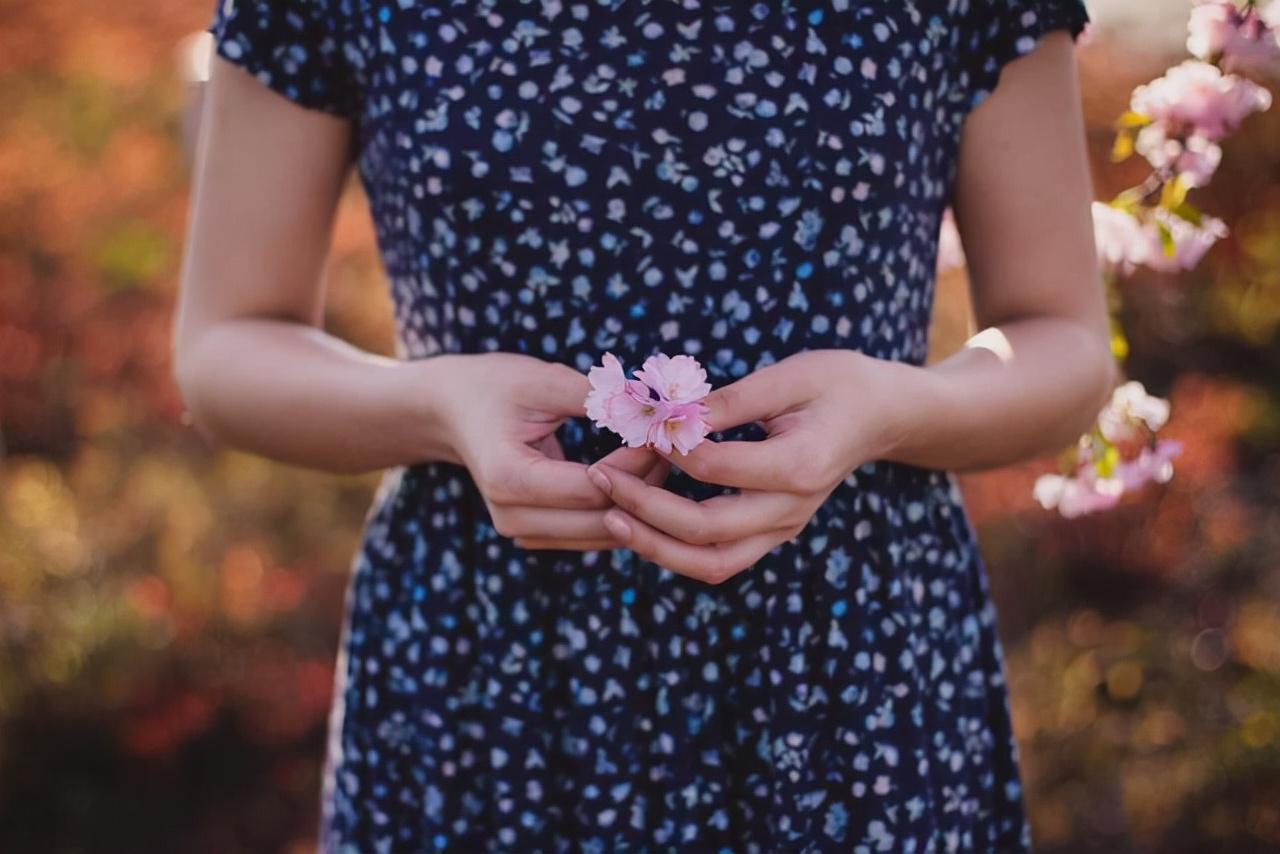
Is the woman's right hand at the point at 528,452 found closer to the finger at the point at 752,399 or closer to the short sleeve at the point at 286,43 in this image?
the finger at the point at 752,399

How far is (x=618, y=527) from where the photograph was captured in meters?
0.83

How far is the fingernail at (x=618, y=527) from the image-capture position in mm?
834

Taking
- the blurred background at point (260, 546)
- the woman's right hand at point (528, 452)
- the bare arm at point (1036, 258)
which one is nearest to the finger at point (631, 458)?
the woman's right hand at point (528, 452)

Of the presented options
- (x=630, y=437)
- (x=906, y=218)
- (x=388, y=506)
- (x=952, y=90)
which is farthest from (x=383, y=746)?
(x=952, y=90)

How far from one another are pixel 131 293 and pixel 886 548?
3269 mm

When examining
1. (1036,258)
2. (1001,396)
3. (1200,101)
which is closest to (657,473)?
(1001,396)

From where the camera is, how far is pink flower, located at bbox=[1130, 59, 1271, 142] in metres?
1.21

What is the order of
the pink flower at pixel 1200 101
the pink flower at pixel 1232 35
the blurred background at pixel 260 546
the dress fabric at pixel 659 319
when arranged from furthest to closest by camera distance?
the blurred background at pixel 260 546 → the pink flower at pixel 1200 101 → the pink flower at pixel 1232 35 → the dress fabric at pixel 659 319

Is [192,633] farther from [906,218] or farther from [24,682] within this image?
[906,218]

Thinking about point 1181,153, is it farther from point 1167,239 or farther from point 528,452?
point 528,452

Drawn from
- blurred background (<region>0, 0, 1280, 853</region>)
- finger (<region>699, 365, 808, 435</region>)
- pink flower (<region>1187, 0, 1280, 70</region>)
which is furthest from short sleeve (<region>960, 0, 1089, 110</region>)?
blurred background (<region>0, 0, 1280, 853</region>)

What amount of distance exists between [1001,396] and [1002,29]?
13.2 inches

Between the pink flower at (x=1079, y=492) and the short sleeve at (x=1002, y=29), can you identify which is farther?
the pink flower at (x=1079, y=492)

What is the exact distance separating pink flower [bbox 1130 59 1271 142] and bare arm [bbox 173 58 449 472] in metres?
0.84
